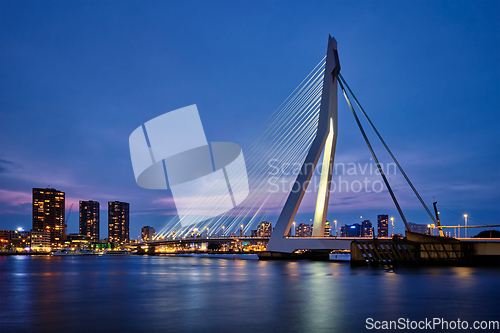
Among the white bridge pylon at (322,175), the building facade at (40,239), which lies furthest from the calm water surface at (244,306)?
the building facade at (40,239)

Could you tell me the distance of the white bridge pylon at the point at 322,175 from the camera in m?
40.9

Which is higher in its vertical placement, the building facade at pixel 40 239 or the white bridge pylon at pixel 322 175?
the white bridge pylon at pixel 322 175

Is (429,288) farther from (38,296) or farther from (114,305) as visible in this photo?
(38,296)

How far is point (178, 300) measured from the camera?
55.6 ft

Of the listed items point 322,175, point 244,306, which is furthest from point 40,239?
point 244,306

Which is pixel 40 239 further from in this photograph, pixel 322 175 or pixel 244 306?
pixel 244 306

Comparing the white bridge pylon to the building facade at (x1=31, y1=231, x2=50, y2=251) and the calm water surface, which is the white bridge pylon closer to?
the calm water surface

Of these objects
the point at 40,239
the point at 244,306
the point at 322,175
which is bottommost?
the point at 40,239

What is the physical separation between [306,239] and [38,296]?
2892 cm

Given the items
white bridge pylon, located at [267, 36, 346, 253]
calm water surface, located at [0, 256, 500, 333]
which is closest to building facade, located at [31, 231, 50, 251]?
white bridge pylon, located at [267, 36, 346, 253]

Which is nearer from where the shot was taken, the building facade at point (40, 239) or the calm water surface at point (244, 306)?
the calm water surface at point (244, 306)

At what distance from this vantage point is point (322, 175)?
4306 cm

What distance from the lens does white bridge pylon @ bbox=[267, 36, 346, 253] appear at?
134 feet

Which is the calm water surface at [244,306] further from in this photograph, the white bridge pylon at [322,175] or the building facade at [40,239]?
the building facade at [40,239]
